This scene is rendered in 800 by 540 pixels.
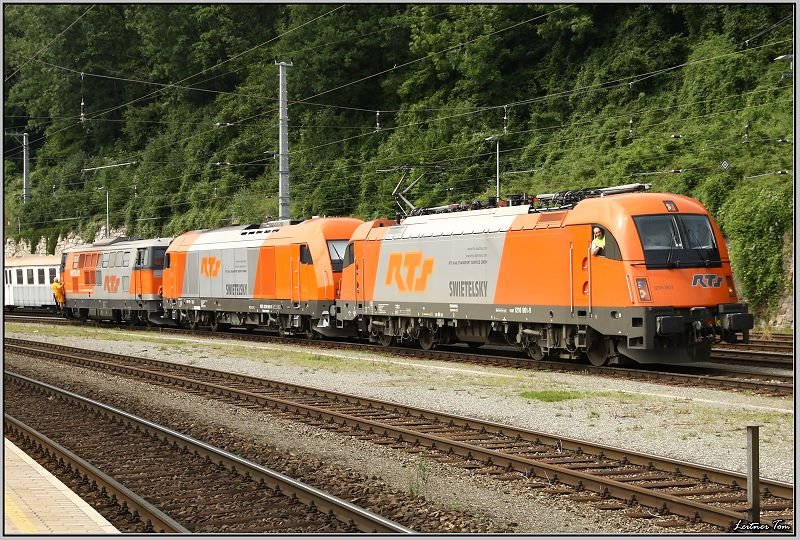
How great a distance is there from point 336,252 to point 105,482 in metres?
18.6

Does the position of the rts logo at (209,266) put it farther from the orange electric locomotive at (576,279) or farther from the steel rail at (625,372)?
the orange electric locomotive at (576,279)

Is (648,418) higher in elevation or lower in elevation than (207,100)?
lower

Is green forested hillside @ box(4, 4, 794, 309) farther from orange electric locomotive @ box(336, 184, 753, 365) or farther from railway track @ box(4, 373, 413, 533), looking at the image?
railway track @ box(4, 373, 413, 533)

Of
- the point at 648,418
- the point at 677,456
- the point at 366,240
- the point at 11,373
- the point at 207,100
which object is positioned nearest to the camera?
the point at 677,456

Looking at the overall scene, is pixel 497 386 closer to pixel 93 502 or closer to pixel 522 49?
pixel 93 502

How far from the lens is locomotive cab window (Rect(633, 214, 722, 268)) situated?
18578mm

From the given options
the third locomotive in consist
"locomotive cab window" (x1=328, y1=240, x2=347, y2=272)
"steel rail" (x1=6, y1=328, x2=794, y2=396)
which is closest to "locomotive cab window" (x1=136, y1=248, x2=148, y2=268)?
the third locomotive in consist

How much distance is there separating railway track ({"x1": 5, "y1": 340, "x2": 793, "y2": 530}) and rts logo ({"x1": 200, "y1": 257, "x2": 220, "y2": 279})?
16.3 meters

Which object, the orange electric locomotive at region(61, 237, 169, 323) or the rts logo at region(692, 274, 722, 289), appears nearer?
the rts logo at region(692, 274, 722, 289)

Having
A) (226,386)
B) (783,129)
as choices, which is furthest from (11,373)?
(783,129)

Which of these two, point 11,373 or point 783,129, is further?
point 783,129

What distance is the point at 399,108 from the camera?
5794 cm

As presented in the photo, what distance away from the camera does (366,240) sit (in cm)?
2720

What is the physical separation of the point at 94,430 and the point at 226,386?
4585 millimetres
